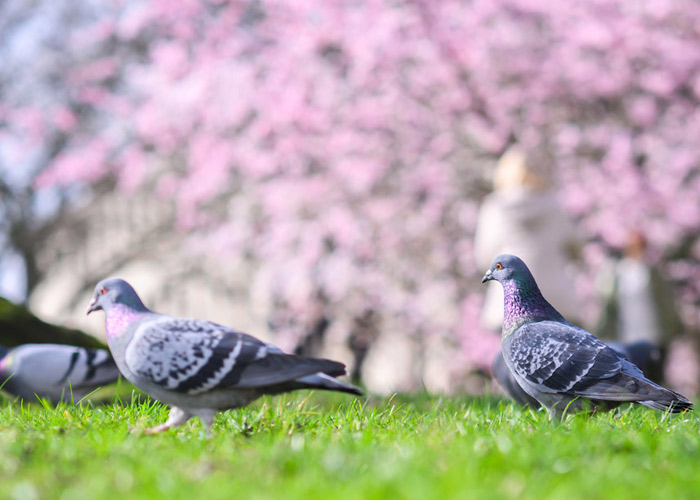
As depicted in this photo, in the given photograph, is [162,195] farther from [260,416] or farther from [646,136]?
[260,416]

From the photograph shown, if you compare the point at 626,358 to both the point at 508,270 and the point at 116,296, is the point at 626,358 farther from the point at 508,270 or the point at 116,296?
the point at 116,296

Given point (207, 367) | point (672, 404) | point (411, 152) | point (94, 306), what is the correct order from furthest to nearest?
point (411, 152) < point (94, 306) < point (672, 404) < point (207, 367)

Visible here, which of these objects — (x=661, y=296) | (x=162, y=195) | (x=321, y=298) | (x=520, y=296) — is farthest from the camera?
(x=162, y=195)

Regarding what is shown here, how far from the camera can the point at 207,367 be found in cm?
266

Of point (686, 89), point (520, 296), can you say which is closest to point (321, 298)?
point (686, 89)

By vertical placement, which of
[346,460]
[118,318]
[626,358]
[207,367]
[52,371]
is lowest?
[626,358]

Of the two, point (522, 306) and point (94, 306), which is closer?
point (94, 306)

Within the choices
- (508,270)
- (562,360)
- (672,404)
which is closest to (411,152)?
(508,270)

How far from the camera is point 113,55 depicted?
41.0 feet

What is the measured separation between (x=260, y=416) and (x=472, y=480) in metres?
1.31

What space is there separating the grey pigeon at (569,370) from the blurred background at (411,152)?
371cm

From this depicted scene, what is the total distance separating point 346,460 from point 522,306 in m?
1.50

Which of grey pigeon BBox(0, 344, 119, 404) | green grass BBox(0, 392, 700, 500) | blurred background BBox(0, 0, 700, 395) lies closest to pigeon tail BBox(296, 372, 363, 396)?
green grass BBox(0, 392, 700, 500)

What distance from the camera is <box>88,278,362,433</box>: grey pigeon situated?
2.66 meters
